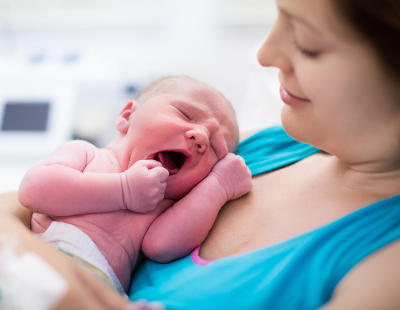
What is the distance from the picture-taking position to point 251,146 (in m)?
1.35

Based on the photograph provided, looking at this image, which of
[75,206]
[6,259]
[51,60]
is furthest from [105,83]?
[6,259]

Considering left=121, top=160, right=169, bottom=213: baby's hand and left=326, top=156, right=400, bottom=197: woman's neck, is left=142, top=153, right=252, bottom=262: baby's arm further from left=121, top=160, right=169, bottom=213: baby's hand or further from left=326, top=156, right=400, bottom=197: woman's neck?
left=326, top=156, right=400, bottom=197: woman's neck

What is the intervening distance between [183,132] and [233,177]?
18cm

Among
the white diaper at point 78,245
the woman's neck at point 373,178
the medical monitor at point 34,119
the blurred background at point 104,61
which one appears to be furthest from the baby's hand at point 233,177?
the medical monitor at point 34,119

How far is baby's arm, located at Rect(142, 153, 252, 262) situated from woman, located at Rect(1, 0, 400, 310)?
34 millimetres

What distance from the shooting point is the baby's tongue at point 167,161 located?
1.17 metres

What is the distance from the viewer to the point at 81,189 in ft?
3.23

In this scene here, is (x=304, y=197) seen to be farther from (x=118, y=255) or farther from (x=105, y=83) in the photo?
(x=105, y=83)

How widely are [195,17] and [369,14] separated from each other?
6.94 feet

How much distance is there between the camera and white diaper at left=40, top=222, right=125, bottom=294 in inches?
37.5

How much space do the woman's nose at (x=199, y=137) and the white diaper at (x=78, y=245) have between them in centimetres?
36

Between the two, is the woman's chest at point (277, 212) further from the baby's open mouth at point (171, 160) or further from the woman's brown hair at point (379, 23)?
the woman's brown hair at point (379, 23)

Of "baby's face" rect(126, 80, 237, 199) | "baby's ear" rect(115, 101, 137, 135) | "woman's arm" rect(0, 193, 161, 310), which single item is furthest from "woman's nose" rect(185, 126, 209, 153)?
"woman's arm" rect(0, 193, 161, 310)

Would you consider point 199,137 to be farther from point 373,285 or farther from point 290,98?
point 373,285
